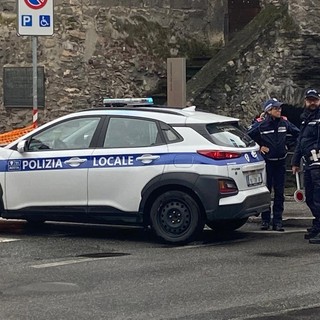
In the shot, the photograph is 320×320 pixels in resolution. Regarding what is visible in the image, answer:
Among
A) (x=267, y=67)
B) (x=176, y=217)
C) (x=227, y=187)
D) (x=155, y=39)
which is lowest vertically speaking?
(x=176, y=217)

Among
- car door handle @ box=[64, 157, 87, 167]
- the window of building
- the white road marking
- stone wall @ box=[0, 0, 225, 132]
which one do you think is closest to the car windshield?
car door handle @ box=[64, 157, 87, 167]

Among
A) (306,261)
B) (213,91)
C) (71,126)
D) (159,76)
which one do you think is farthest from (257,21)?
(306,261)

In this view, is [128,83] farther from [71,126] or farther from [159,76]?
[71,126]

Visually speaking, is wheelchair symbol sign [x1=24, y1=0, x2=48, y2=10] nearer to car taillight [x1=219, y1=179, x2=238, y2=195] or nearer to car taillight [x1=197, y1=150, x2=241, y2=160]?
car taillight [x1=197, y1=150, x2=241, y2=160]

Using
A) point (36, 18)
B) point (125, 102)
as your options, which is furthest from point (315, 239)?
point (36, 18)

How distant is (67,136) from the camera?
11438 mm

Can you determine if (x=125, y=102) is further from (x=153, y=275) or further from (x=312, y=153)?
(x=153, y=275)

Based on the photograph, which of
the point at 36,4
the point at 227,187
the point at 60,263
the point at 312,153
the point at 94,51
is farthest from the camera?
the point at 94,51

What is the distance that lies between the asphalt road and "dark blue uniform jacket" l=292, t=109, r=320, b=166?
1.09 meters

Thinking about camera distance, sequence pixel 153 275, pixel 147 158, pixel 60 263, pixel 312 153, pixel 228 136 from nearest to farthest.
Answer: pixel 153 275
pixel 60 263
pixel 147 158
pixel 312 153
pixel 228 136

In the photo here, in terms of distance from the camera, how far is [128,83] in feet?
63.8

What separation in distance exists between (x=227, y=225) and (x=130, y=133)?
6.15 feet

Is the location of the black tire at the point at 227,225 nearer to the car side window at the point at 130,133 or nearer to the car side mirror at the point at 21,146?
the car side window at the point at 130,133

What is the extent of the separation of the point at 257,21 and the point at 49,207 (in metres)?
7.37
